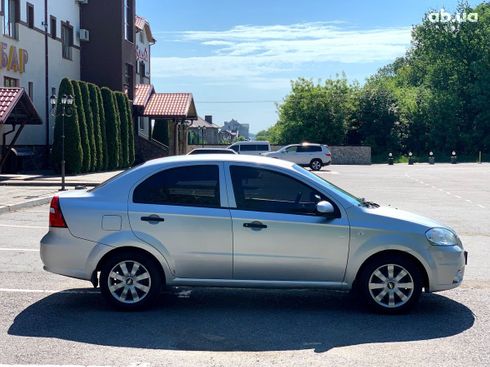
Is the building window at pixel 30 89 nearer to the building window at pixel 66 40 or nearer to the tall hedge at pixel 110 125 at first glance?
the tall hedge at pixel 110 125

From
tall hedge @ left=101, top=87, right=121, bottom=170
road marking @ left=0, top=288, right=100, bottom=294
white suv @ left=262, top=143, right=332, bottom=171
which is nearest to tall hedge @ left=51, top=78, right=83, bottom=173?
tall hedge @ left=101, top=87, right=121, bottom=170

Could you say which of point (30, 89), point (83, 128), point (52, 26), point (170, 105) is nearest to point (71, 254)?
Answer: point (83, 128)

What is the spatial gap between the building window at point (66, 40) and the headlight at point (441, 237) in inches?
1283

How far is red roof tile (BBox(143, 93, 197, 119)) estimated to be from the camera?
41156mm

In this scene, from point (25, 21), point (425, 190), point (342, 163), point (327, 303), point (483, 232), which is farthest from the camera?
point (342, 163)

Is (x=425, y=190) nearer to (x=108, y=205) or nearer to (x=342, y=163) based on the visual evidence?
(x=108, y=205)

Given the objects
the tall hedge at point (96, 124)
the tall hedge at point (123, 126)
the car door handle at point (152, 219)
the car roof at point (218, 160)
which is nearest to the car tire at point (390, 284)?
the car roof at point (218, 160)

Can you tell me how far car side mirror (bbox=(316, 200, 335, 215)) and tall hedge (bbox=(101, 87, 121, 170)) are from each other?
2927cm

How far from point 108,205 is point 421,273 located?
3321mm

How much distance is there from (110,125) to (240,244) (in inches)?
1159

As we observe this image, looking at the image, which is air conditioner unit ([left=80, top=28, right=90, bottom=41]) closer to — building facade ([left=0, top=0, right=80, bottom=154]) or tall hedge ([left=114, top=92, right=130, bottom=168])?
building facade ([left=0, top=0, right=80, bottom=154])

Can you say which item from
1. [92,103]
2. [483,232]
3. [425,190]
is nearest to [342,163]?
[92,103]

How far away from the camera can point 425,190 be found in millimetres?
23344

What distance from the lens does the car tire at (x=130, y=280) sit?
21.1 feet
